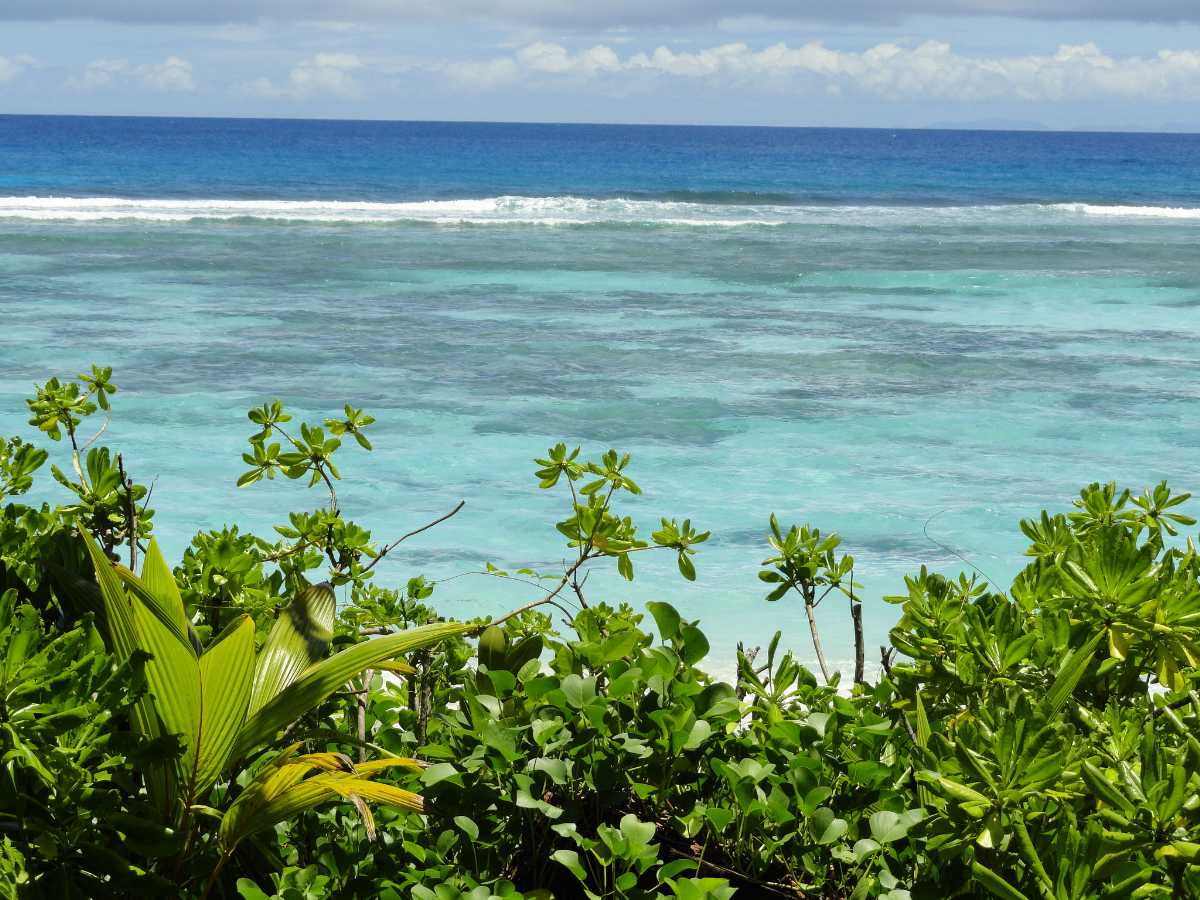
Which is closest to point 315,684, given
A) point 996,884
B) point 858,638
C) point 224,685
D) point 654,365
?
point 224,685

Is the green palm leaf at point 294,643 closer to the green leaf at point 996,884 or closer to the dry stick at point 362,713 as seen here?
the dry stick at point 362,713

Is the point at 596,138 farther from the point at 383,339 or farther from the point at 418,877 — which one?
the point at 418,877

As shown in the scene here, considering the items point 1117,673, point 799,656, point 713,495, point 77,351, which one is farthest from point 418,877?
point 77,351

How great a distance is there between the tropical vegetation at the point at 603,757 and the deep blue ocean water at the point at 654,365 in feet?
3.36

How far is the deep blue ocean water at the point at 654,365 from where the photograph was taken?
273 inches

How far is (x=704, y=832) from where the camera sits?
6.20ft

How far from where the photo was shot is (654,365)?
10930 millimetres

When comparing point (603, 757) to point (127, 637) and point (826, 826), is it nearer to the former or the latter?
point (826, 826)

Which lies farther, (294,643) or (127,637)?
(294,643)

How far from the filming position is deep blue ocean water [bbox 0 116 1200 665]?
6.92 m

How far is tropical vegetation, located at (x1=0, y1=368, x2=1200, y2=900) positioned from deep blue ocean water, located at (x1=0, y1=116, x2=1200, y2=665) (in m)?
1.03

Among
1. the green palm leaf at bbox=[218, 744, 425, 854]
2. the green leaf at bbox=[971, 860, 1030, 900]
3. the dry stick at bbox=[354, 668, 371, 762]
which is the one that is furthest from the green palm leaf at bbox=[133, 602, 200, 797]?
the green leaf at bbox=[971, 860, 1030, 900]

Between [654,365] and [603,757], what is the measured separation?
9252mm

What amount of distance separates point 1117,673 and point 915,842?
0.46 metres
